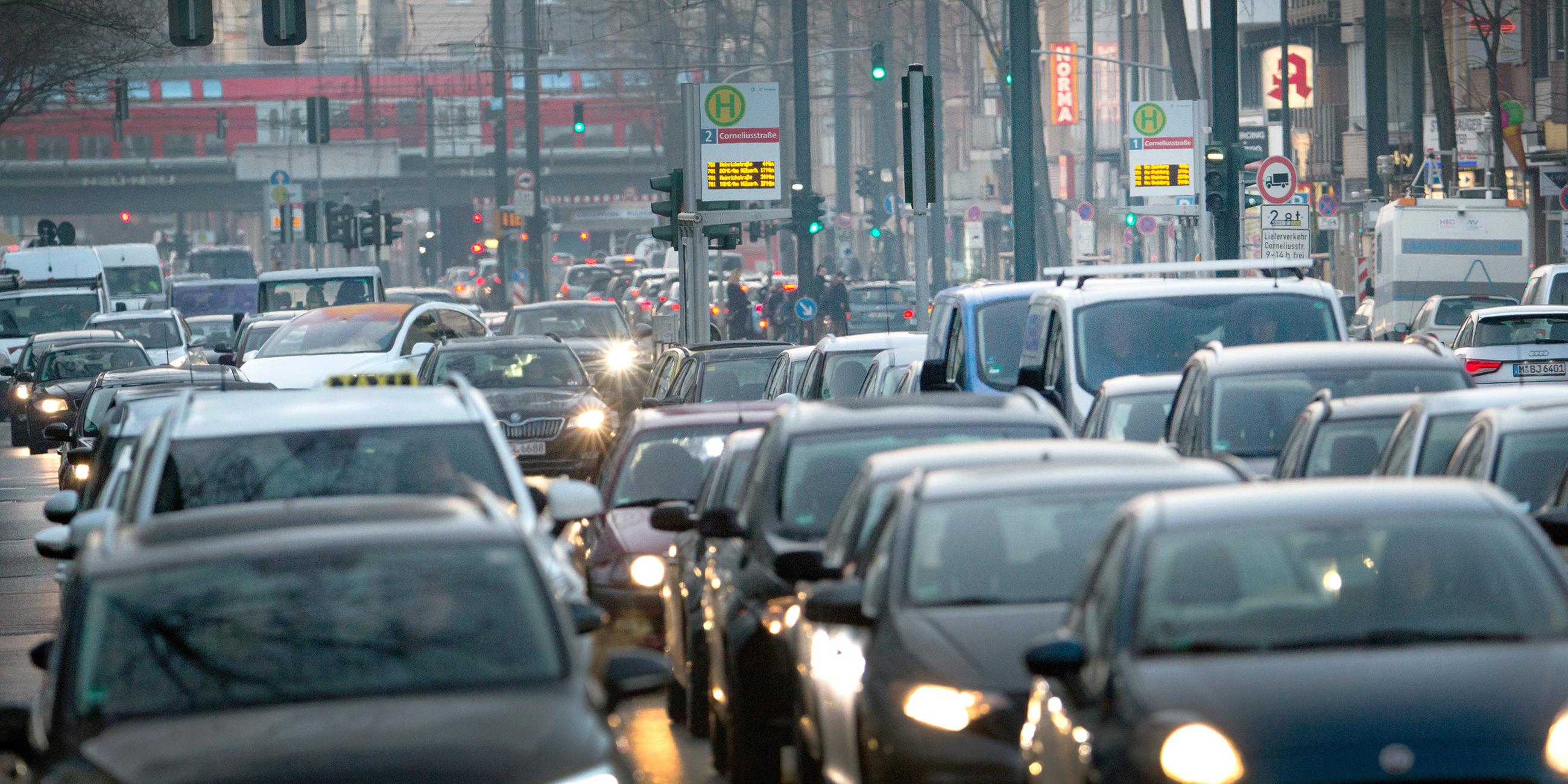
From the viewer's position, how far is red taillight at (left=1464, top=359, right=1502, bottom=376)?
81.5ft

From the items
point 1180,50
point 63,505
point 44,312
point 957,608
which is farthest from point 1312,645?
point 44,312

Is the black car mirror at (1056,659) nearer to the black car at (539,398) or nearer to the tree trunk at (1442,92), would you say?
the black car at (539,398)

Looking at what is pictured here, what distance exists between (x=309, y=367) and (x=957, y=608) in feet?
70.2

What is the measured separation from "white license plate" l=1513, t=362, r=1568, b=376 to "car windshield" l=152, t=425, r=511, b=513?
17403 mm

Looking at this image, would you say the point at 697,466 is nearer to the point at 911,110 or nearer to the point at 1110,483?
the point at 1110,483

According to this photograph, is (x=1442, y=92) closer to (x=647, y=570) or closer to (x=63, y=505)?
(x=647, y=570)

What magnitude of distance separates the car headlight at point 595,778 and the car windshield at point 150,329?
122 feet

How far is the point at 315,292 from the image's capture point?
39562 millimetres

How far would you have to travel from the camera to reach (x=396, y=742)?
226 inches

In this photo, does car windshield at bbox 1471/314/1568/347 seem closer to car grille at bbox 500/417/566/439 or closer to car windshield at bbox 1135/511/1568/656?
car grille at bbox 500/417/566/439

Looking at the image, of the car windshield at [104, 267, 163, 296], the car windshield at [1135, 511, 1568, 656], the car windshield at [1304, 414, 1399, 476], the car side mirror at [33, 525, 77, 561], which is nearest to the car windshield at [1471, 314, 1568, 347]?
the car windshield at [1304, 414, 1399, 476]

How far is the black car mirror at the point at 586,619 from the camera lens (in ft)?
23.5

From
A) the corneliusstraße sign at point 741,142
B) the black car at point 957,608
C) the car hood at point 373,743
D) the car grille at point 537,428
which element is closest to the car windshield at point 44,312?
the corneliusstraße sign at point 741,142

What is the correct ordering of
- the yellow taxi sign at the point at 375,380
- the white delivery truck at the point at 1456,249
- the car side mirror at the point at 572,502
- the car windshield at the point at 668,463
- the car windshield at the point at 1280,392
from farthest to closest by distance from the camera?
the white delivery truck at the point at 1456,249 → the car windshield at the point at 668,463 → the yellow taxi sign at the point at 375,380 → the car windshield at the point at 1280,392 → the car side mirror at the point at 572,502
